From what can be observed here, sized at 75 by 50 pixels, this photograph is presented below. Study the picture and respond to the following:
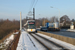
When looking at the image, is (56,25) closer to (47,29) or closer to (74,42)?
(47,29)

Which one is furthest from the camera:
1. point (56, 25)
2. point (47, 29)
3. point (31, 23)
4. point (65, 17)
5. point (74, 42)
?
point (65, 17)

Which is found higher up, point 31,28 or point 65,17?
point 65,17

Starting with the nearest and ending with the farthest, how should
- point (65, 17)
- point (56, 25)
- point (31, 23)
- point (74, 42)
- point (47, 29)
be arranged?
1. point (74, 42)
2. point (31, 23)
3. point (56, 25)
4. point (47, 29)
5. point (65, 17)

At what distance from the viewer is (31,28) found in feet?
117

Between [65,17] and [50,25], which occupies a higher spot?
[65,17]

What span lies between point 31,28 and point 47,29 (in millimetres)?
17842

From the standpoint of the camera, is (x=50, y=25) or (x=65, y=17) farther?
(x=65, y=17)

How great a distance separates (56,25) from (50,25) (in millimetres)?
3176

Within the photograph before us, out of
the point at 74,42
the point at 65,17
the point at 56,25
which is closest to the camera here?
the point at 74,42

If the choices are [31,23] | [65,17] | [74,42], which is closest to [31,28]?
[31,23]

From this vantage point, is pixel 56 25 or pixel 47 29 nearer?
pixel 56 25

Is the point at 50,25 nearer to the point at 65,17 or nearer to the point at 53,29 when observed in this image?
the point at 53,29

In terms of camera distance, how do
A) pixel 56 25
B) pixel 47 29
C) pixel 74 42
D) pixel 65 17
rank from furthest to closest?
pixel 65 17 < pixel 47 29 < pixel 56 25 < pixel 74 42

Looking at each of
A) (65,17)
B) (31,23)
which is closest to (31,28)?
(31,23)
